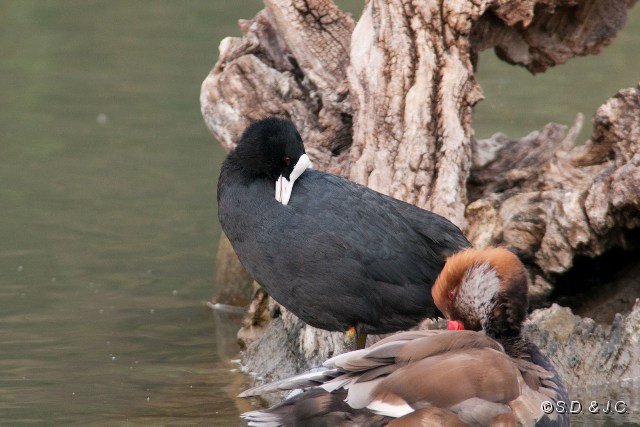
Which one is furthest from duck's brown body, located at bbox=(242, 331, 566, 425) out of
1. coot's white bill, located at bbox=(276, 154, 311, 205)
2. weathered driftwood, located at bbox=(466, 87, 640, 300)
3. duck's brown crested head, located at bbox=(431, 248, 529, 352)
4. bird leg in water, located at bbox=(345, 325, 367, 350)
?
weathered driftwood, located at bbox=(466, 87, 640, 300)

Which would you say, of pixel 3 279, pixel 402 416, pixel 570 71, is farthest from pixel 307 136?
pixel 570 71

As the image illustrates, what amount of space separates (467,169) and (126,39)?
851cm

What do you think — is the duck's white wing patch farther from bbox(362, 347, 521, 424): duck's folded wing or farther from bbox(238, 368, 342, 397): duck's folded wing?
bbox(238, 368, 342, 397): duck's folded wing

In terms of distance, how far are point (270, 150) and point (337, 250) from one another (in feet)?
2.05

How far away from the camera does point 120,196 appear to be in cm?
930

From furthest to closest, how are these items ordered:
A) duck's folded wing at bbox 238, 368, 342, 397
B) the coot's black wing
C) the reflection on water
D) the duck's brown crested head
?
the reflection on water, the coot's black wing, the duck's brown crested head, duck's folded wing at bbox 238, 368, 342, 397

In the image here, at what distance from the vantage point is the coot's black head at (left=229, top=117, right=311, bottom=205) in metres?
5.55

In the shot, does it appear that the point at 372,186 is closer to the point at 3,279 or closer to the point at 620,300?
the point at 620,300

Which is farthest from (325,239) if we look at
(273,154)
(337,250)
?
(273,154)

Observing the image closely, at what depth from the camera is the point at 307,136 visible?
6.85 meters

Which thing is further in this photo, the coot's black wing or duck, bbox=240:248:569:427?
the coot's black wing

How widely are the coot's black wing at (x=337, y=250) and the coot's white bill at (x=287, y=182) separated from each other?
0.03m

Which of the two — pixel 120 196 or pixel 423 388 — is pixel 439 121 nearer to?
pixel 423 388

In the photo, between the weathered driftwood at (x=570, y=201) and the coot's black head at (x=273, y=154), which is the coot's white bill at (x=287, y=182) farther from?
the weathered driftwood at (x=570, y=201)
